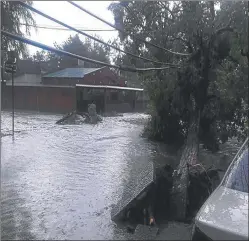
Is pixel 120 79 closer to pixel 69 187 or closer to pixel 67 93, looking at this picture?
pixel 67 93

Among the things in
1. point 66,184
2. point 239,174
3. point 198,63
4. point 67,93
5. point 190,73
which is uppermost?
point 198,63

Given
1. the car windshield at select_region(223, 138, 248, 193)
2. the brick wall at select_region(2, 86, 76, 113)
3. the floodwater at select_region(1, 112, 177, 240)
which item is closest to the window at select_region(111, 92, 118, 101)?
the brick wall at select_region(2, 86, 76, 113)

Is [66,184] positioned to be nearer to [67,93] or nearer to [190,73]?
[190,73]

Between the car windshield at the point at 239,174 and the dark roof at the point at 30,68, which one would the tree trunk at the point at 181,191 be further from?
the dark roof at the point at 30,68

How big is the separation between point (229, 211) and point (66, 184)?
431 centimetres

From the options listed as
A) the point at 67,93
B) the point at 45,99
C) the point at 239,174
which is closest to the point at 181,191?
the point at 239,174

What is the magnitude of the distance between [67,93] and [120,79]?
9.79m

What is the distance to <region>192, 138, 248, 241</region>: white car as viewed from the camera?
2615 millimetres

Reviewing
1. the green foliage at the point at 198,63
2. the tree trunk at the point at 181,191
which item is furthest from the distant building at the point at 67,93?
the tree trunk at the point at 181,191

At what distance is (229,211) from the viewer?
2.84 m

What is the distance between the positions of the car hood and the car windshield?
0.11 m

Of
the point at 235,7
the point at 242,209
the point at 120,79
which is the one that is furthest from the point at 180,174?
the point at 120,79

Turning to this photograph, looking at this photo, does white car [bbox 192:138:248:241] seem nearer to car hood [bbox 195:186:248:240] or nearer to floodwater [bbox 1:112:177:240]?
car hood [bbox 195:186:248:240]

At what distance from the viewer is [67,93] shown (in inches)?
1126
